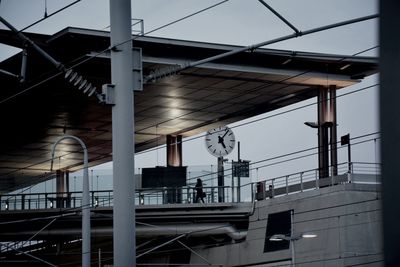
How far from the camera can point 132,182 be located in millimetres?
12836

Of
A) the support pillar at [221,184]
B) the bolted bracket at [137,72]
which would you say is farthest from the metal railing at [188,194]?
the bolted bracket at [137,72]

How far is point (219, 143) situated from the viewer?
46.1m

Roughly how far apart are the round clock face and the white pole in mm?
32842

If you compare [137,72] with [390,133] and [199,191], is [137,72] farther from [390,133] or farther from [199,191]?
[199,191]

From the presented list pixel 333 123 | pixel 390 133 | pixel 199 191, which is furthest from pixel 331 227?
pixel 390 133

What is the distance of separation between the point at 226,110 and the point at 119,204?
110 ft

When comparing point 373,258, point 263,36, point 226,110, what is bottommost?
point 373,258

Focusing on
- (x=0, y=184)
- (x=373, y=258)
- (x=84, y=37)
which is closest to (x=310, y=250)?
(x=373, y=258)

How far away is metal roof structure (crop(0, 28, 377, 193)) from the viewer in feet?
118

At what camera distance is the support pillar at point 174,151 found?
168 ft

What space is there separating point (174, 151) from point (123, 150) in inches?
1525

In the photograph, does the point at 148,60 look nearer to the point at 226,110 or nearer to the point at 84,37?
the point at 84,37

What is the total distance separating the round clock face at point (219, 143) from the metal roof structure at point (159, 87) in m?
1.10

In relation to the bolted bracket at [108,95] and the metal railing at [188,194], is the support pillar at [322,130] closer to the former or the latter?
the metal railing at [188,194]
